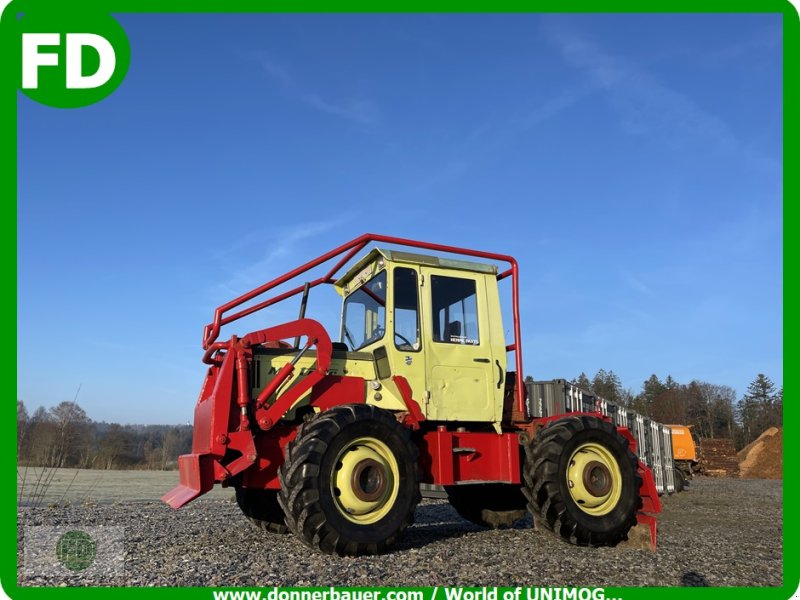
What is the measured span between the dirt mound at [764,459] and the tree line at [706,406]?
29.5m

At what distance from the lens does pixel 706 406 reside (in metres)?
80.6

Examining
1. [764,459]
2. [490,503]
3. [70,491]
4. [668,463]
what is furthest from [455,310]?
[764,459]

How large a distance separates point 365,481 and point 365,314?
2454 mm

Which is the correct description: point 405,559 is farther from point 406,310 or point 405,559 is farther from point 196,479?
point 406,310

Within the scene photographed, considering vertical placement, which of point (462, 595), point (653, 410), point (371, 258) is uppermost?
point (371, 258)

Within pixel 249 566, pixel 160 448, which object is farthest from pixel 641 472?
pixel 160 448

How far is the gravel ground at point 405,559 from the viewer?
5.19 meters

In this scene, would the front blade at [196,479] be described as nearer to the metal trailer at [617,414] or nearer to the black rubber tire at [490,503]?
the black rubber tire at [490,503]

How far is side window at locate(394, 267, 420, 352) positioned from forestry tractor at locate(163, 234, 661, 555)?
0.02 meters

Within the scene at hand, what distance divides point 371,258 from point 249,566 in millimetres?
3923

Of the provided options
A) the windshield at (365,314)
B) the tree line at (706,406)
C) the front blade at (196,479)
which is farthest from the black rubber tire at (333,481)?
the tree line at (706,406)
